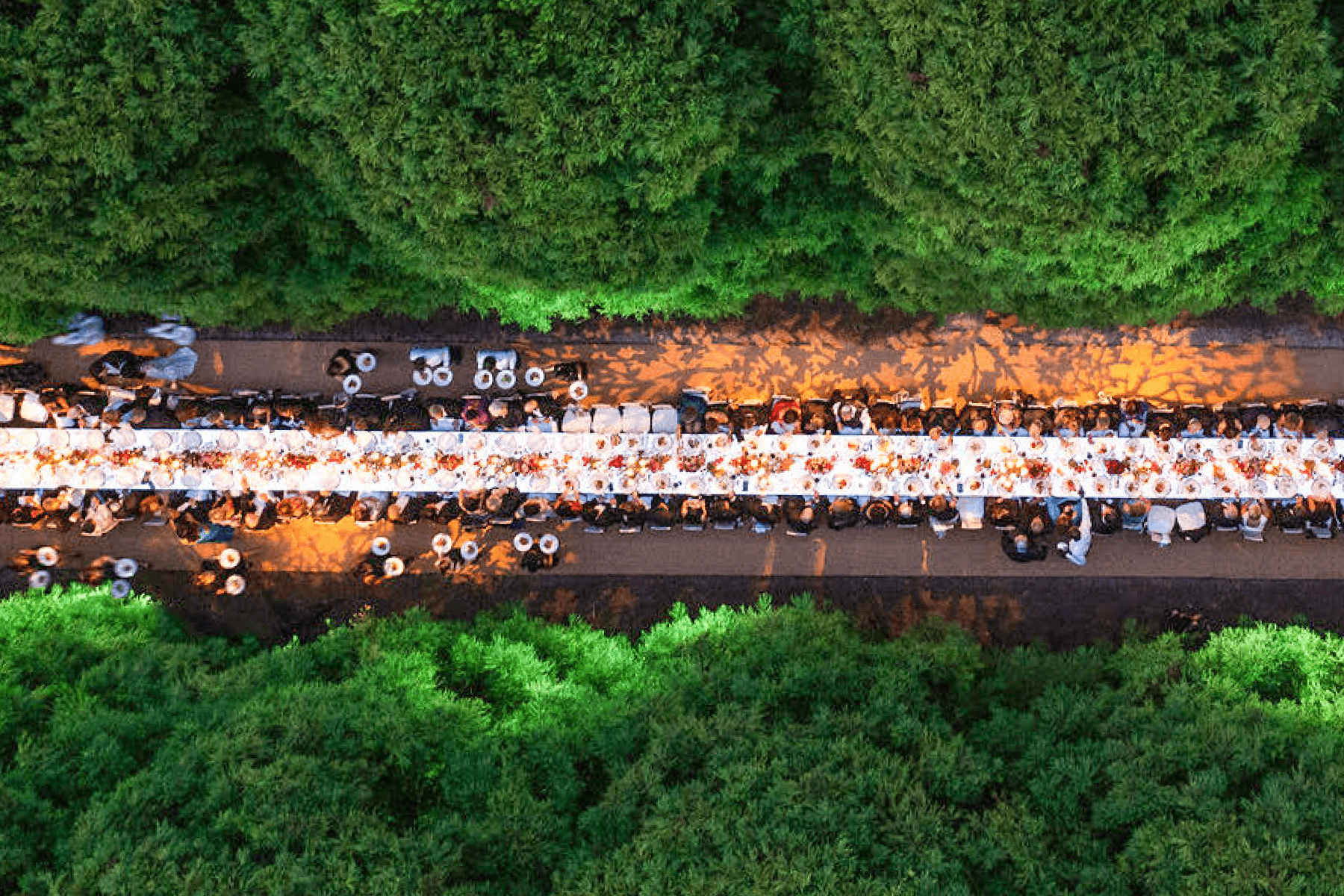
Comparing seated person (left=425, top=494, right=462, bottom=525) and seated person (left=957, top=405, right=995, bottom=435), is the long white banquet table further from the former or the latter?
seated person (left=425, top=494, right=462, bottom=525)

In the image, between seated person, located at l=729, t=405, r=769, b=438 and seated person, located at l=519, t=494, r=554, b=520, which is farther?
seated person, located at l=519, t=494, r=554, b=520

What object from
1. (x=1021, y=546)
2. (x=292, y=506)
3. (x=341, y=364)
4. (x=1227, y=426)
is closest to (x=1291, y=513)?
(x=1227, y=426)

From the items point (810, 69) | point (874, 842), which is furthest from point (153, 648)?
point (810, 69)

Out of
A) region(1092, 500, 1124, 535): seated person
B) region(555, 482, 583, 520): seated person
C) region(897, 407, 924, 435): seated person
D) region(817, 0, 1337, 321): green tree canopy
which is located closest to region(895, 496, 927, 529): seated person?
region(897, 407, 924, 435): seated person

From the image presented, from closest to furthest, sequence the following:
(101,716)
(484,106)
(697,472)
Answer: (484,106) → (101,716) → (697,472)

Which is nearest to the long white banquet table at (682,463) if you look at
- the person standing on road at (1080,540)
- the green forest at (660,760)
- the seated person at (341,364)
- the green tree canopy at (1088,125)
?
the person standing on road at (1080,540)

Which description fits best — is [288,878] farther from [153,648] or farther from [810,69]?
[810,69]

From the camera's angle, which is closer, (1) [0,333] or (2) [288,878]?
(2) [288,878]
